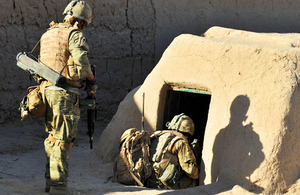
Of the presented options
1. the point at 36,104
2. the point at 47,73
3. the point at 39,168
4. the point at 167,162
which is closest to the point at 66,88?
the point at 47,73

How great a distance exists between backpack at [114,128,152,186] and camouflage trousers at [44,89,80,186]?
1033mm

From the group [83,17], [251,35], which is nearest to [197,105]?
[251,35]

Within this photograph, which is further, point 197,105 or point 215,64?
point 197,105

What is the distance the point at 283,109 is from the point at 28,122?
4341mm

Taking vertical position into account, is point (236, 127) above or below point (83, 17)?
below

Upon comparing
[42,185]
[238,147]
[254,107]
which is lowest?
[42,185]

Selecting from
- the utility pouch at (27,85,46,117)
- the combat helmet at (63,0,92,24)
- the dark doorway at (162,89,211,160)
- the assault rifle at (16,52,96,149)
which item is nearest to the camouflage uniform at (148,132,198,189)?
the dark doorway at (162,89,211,160)

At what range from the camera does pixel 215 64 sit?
6230 millimetres

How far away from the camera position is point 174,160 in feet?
20.4

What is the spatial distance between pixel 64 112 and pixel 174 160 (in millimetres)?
1542

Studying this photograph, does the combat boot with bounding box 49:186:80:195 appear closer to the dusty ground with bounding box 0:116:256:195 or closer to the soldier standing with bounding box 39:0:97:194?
the soldier standing with bounding box 39:0:97:194

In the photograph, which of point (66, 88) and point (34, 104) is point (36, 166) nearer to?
point (34, 104)

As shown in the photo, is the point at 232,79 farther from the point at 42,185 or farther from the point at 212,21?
the point at 212,21

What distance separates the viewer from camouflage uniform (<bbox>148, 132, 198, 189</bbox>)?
20.1ft
